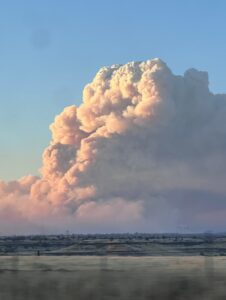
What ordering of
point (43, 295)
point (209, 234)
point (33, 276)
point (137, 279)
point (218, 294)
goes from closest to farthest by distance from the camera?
point (218, 294), point (43, 295), point (137, 279), point (33, 276), point (209, 234)

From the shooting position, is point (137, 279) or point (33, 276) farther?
point (33, 276)

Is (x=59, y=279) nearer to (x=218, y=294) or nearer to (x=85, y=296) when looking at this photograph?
(x=85, y=296)

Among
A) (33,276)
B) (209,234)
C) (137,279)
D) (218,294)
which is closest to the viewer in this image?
(218,294)

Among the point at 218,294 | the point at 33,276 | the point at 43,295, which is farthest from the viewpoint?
the point at 33,276

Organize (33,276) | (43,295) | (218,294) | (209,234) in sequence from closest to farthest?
(218,294) < (43,295) < (33,276) < (209,234)

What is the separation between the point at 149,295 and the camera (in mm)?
16344

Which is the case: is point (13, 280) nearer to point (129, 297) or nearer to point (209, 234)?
point (129, 297)

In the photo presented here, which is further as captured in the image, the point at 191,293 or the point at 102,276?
the point at 102,276

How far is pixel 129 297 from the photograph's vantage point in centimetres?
1616

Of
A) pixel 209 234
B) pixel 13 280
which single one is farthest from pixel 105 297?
pixel 209 234

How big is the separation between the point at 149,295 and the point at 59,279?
393 cm

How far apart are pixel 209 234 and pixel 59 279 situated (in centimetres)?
1075

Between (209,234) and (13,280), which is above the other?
(209,234)

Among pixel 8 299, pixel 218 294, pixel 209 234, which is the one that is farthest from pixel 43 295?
pixel 209 234
